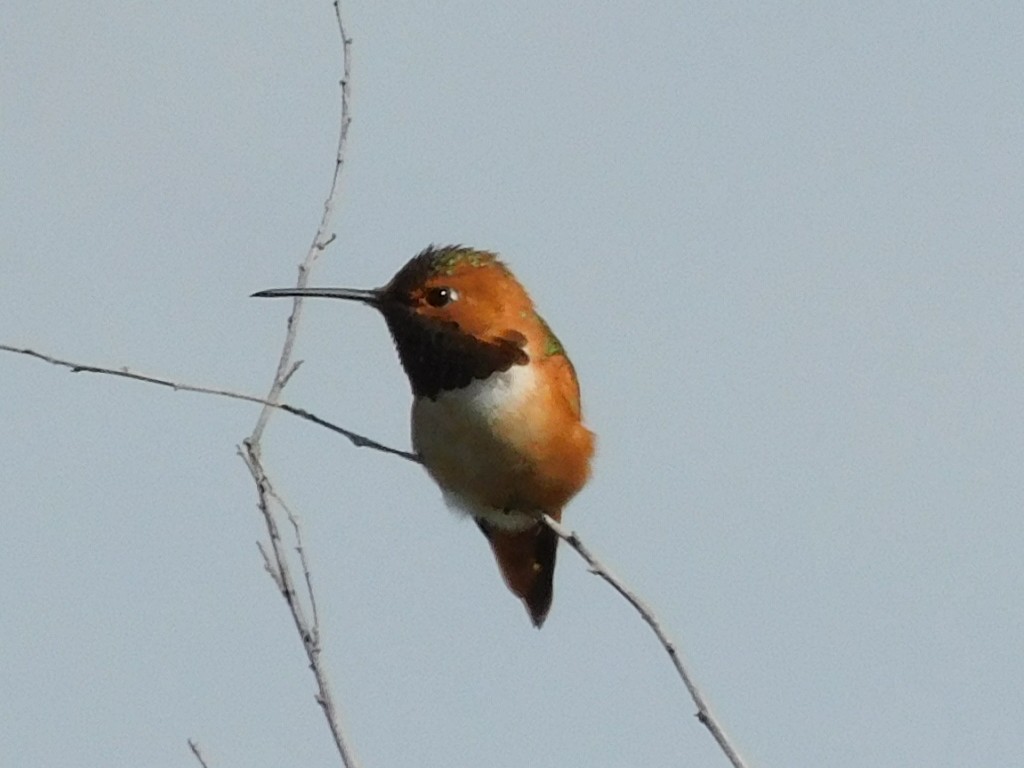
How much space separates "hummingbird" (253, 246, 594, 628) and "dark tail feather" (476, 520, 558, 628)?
1.83 feet

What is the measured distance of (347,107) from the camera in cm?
651

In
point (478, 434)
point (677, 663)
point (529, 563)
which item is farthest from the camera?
point (529, 563)

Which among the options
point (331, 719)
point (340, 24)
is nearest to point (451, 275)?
point (340, 24)

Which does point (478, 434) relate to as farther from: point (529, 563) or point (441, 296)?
point (529, 563)

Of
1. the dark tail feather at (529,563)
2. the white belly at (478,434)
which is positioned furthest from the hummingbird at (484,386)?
the dark tail feather at (529,563)

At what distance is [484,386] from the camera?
26.0 feet

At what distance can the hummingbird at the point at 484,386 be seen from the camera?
7.88m

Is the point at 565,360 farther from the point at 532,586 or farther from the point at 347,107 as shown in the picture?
the point at 347,107

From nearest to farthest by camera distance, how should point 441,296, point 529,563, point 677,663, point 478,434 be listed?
point 677,663, point 478,434, point 441,296, point 529,563

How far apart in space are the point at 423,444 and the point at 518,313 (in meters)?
0.80

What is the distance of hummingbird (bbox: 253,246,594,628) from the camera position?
788 cm

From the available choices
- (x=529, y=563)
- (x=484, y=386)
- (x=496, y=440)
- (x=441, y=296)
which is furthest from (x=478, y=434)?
(x=529, y=563)

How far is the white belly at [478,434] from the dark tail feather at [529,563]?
1146 mm

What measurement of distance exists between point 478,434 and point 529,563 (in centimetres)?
173
